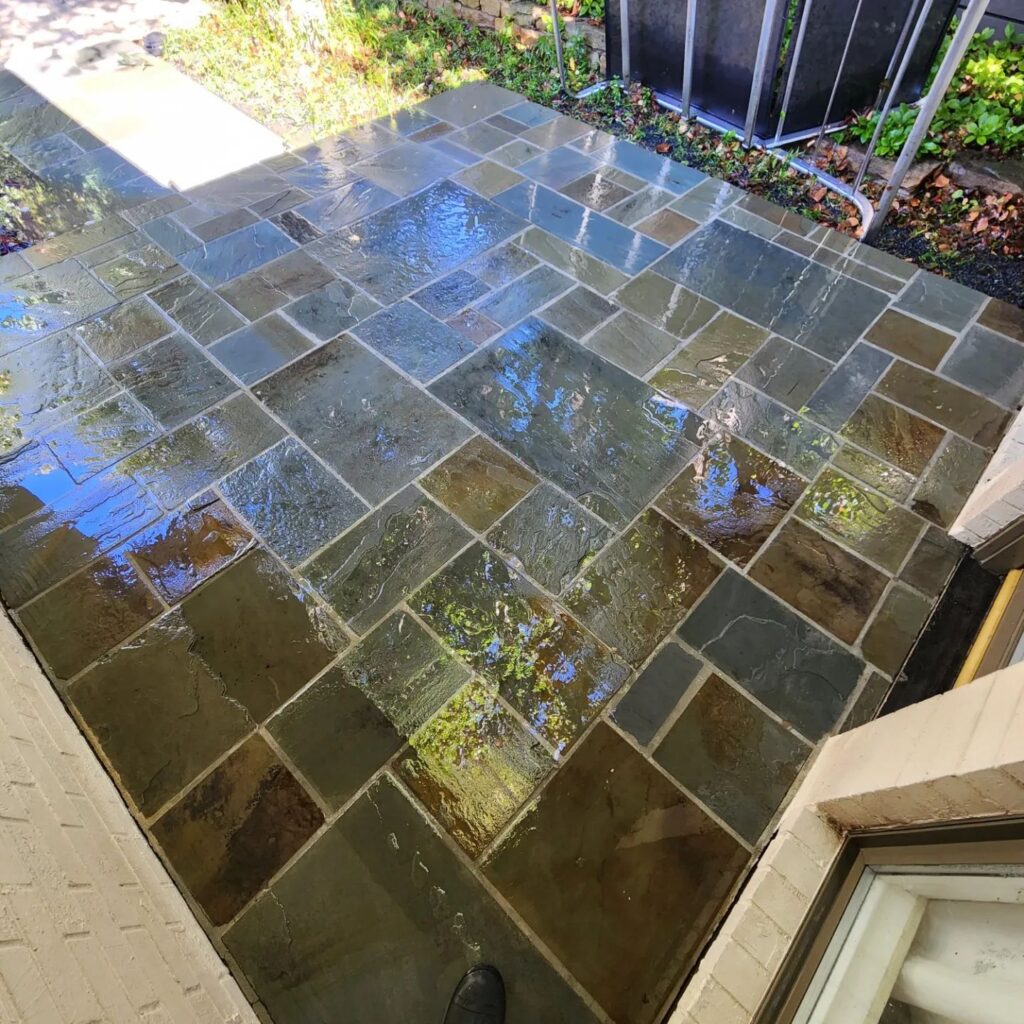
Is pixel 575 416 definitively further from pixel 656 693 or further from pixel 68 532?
pixel 68 532

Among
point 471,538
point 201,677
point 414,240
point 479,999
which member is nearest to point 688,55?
point 414,240

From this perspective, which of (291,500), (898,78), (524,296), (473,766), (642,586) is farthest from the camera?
(524,296)

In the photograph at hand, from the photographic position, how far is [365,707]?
2.05 metres

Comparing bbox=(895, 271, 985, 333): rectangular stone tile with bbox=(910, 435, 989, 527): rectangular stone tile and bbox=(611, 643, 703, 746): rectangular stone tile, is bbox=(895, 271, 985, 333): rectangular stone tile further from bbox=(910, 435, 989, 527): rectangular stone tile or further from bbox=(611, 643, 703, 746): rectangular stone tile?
bbox=(611, 643, 703, 746): rectangular stone tile

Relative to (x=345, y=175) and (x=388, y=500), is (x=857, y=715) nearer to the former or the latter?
(x=388, y=500)

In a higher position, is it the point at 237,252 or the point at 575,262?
the point at 575,262

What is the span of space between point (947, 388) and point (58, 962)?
12.1 feet

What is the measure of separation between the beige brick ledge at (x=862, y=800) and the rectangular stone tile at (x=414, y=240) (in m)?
2.95

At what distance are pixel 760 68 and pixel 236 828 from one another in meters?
4.93

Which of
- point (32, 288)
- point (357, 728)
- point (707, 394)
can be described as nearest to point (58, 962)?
point (357, 728)

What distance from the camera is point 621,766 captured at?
6.40ft

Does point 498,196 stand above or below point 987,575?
above

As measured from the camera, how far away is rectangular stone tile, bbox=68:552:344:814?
195 centimetres

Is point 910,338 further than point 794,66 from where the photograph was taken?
No
